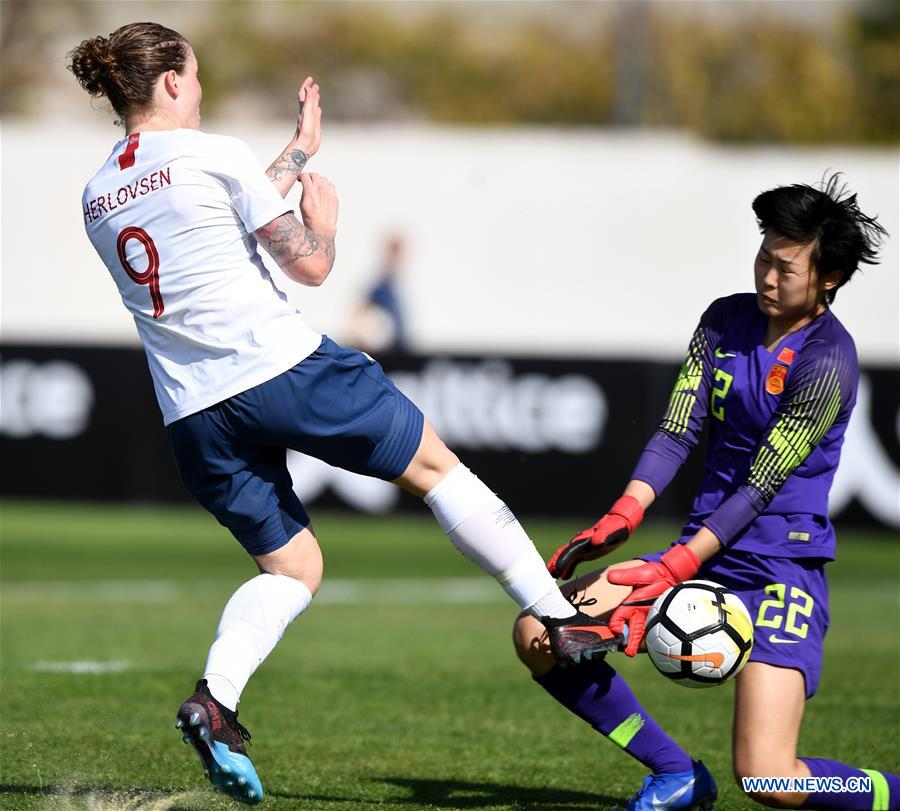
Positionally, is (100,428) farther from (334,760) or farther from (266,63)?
(266,63)

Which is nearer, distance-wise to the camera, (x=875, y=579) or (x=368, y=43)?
(x=875, y=579)

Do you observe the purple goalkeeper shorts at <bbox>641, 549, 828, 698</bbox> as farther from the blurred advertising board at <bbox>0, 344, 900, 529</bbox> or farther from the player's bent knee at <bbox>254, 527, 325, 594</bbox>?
the blurred advertising board at <bbox>0, 344, 900, 529</bbox>

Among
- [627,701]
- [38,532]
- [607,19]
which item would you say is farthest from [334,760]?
[607,19]

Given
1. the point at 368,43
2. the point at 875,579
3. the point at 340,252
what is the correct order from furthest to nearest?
the point at 368,43 < the point at 340,252 < the point at 875,579

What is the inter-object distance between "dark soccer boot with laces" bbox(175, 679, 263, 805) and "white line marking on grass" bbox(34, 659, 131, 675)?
3.34 metres

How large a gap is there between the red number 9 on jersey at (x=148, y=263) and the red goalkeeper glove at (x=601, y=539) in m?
1.41

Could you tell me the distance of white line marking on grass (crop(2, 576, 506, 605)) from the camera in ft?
34.2

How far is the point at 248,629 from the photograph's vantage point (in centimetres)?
461

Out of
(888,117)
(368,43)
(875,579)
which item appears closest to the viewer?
(875,579)

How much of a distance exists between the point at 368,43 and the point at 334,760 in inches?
1493

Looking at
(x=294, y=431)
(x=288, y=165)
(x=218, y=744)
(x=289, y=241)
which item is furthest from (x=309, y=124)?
(x=218, y=744)

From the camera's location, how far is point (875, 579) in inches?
481

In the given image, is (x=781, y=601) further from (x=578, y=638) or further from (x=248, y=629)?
(x=248, y=629)

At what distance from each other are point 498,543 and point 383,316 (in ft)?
51.7
